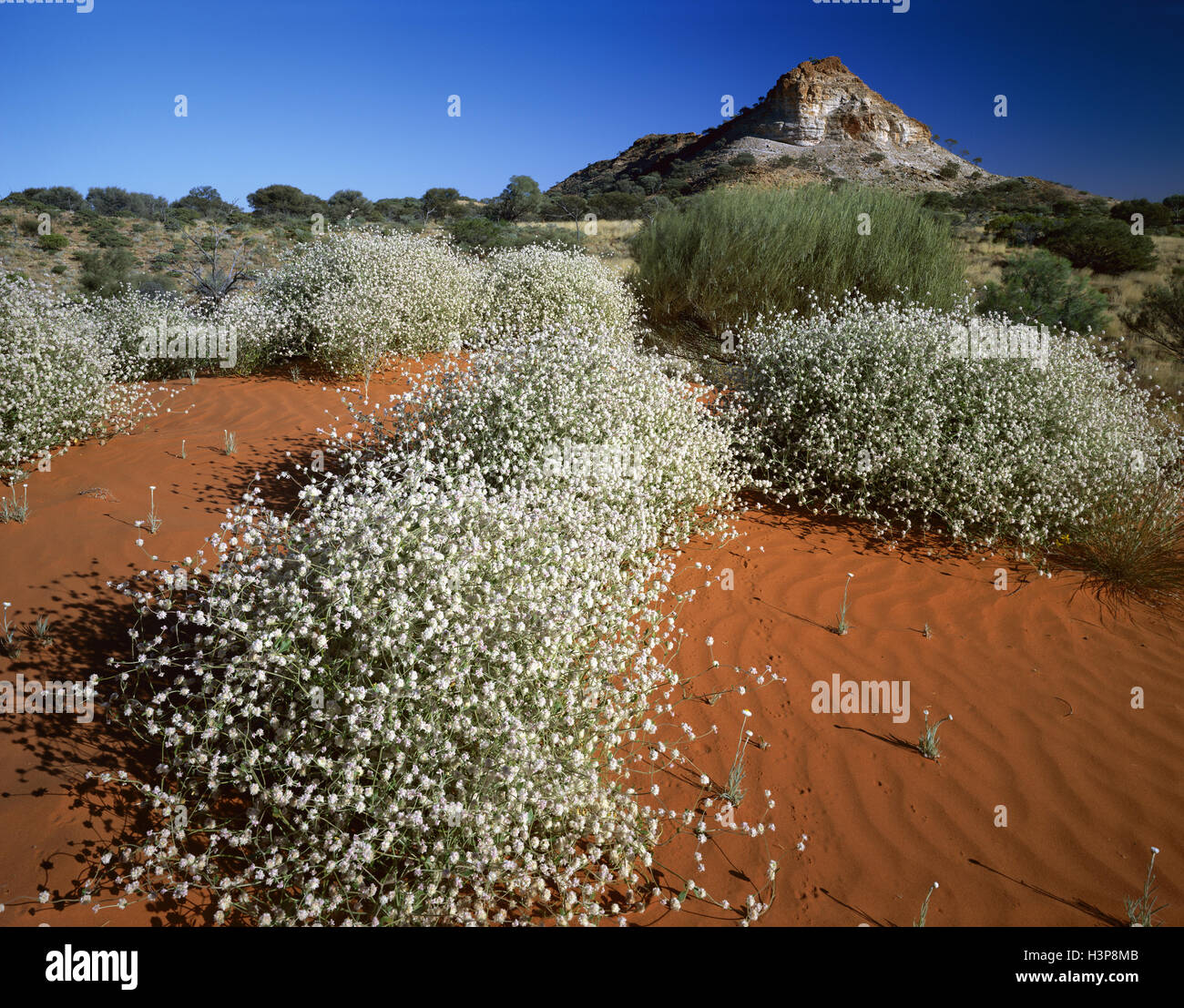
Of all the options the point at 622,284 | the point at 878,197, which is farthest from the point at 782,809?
the point at 878,197

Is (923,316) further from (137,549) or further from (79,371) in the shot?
(79,371)

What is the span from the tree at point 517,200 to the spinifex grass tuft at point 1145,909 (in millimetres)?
27752

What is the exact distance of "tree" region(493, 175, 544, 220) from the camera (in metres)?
27.0

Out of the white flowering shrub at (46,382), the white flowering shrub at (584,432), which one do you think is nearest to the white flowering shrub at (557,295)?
the white flowering shrub at (584,432)

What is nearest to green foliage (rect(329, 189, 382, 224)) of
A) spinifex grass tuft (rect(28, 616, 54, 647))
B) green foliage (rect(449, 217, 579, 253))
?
green foliage (rect(449, 217, 579, 253))

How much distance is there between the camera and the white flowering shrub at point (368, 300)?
27.0ft

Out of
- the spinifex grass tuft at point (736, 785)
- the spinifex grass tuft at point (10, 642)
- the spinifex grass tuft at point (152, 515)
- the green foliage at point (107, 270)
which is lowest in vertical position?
the spinifex grass tuft at point (736, 785)

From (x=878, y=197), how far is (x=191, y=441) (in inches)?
399

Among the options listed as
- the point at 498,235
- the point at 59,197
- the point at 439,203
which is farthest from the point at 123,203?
the point at 498,235

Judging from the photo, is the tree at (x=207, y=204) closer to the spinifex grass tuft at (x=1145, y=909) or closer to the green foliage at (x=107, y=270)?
the green foliage at (x=107, y=270)

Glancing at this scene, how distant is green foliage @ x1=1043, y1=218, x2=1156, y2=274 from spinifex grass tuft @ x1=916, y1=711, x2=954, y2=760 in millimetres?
20304

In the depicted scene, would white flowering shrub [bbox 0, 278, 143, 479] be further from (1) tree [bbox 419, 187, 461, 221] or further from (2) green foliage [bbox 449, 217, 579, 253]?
(1) tree [bbox 419, 187, 461, 221]

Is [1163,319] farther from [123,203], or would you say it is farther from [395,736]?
[123,203]
